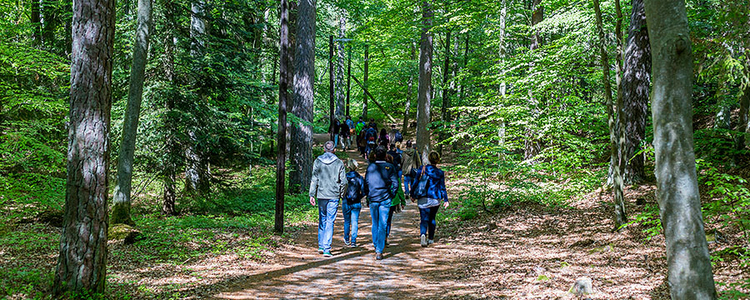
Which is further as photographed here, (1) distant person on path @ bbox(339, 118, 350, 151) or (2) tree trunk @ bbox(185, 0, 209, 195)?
(1) distant person on path @ bbox(339, 118, 350, 151)

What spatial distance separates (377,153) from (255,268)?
308 centimetres

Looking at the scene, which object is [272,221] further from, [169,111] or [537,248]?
[537,248]

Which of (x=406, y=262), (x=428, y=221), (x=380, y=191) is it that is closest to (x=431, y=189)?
(x=428, y=221)

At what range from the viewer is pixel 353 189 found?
8.46 meters

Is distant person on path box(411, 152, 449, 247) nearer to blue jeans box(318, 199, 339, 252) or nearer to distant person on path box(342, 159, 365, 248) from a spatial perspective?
distant person on path box(342, 159, 365, 248)

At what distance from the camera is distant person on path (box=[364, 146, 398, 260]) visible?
8.20m

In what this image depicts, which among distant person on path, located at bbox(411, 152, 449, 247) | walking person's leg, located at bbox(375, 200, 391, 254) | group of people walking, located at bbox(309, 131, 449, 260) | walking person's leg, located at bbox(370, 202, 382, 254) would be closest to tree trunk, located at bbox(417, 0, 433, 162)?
distant person on path, located at bbox(411, 152, 449, 247)

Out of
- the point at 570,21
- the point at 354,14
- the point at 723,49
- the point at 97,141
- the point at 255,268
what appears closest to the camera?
the point at 97,141

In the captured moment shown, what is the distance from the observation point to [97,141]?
5.05m

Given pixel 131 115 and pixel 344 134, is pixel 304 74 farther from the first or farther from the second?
pixel 344 134

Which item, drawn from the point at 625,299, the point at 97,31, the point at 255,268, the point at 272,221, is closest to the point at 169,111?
the point at 272,221

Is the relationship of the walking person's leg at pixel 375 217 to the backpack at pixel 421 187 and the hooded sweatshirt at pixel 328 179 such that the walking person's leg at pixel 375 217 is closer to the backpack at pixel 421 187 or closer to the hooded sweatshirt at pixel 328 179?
the hooded sweatshirt at pixel 328 179

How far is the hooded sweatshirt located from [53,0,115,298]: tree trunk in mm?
3744

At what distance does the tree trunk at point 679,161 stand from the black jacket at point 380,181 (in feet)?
17.3
